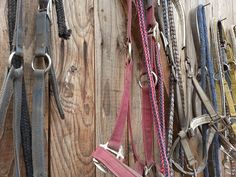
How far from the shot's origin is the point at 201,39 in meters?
1.08

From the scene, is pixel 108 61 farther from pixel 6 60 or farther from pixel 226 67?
pixel 226 67

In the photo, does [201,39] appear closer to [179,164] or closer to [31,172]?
[179,164]

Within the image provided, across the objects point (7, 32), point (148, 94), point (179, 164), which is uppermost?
point (7, 32)

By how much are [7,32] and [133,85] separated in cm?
40

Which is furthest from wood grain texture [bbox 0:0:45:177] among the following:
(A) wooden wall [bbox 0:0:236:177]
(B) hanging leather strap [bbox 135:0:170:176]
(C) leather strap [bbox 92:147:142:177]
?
(B) hanging leather strap [bbox 135:0:170:176]

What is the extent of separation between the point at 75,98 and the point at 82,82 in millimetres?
46

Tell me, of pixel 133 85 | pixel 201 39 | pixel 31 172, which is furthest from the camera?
pixel 201 39

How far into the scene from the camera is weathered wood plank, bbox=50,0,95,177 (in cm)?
69

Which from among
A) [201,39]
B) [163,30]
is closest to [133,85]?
[163,30]

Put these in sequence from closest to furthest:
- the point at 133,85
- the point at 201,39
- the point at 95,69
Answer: the point at 95,69 < the point at 133,85 < the point at 201,39

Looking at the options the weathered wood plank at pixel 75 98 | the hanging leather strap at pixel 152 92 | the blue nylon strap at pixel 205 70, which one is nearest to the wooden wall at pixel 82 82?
the weathered wood plank at pixel 75 98

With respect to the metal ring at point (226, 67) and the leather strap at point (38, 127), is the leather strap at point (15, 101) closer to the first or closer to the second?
the leather strap at point (38, 127)

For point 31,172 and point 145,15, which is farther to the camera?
point 145,15

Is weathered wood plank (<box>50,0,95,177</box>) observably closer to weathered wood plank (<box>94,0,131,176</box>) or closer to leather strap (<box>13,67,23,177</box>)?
weathered wood plank (<box>94,0,131,176</box>)
